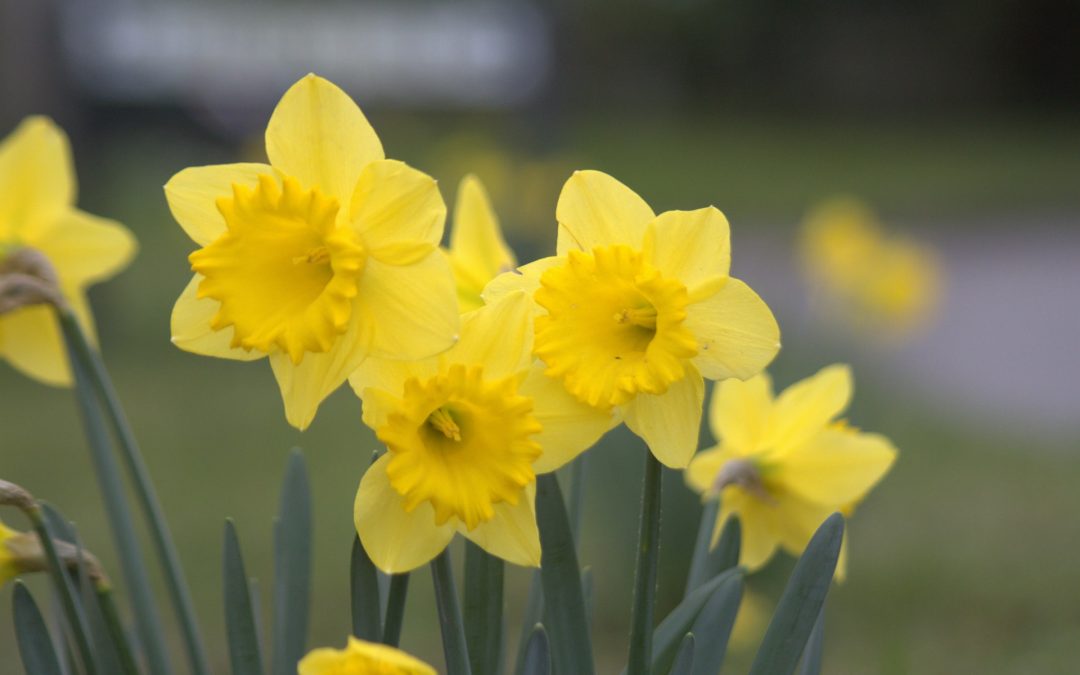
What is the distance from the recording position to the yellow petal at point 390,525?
0.85 metres

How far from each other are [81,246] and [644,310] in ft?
2.28

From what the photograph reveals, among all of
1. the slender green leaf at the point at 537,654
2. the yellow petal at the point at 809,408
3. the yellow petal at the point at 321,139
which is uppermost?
the yellow petal at the point at 321,139

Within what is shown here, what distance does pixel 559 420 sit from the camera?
848 mm

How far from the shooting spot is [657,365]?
836 millimetres

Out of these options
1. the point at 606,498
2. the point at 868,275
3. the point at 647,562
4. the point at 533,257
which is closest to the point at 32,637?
the point at 647,562

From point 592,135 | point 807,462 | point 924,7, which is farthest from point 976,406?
point 924,7

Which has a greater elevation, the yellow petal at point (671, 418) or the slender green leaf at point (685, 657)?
the yellow petal at point (671, 418)

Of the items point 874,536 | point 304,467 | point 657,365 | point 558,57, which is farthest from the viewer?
point 558,57

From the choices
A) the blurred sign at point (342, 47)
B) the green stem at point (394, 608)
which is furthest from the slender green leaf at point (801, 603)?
the blurred sign at point (342, 47)

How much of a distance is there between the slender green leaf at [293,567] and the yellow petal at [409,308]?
246mm

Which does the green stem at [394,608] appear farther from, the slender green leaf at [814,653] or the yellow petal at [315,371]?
→ the slender green leaf at [814,653]

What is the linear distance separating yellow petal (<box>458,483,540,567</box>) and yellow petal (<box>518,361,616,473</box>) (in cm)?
3

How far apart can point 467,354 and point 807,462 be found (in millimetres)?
376

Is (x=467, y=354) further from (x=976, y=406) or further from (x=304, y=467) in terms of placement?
(x=976, y=406)
